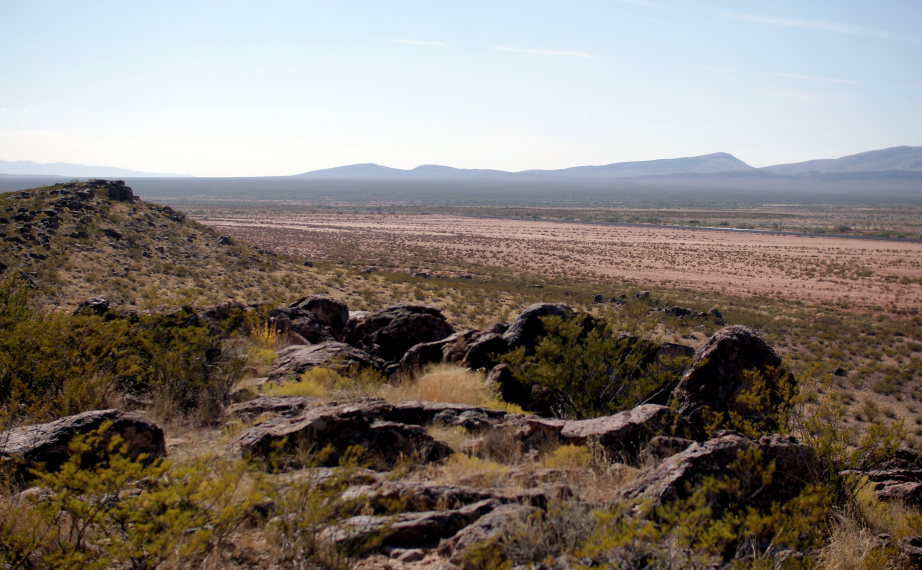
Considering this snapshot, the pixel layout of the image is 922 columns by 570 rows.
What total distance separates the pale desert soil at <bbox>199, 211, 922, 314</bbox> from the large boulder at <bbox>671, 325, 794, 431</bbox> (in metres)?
28.8

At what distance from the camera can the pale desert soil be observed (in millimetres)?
37656

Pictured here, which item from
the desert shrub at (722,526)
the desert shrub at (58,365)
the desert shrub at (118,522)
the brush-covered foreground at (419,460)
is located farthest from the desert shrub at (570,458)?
the desert shrub at (58,365)

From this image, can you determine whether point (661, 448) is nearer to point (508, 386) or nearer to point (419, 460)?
point (419, 460)

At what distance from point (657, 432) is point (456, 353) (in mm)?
4921

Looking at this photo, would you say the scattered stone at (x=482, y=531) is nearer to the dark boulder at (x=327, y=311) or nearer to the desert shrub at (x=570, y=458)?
the desert shrub at (x=570, y=458)

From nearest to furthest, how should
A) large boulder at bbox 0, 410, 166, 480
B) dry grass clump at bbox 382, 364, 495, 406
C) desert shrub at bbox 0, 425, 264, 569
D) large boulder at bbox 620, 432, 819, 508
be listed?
desert shrub at bbox 0, 425, 264, 569, large boulder at bbox 620, 432, 819, 508, large boulder at bbox 0, 410, 166, 480, dry grass clump at bbox 382, 364, 495, 406

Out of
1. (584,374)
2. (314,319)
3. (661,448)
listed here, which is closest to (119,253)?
(314,319)

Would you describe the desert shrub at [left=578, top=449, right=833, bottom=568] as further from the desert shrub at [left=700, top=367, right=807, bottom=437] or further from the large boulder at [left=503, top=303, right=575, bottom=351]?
the large boulder at [left=503, top=303, right=575, bottom=351]

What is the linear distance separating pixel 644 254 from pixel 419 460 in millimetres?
51181

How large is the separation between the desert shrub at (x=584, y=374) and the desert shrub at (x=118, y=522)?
5.11m

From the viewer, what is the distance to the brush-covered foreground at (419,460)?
12.6ft

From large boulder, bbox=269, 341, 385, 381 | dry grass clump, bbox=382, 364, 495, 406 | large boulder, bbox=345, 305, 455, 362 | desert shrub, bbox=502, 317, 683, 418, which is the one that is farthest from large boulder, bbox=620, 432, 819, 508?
large boulder, bbox=345, 305, 455, 362

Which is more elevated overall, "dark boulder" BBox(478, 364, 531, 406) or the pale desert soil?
"dark boulder" BBox(478, 364, 531, 406)

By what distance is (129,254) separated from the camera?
87.5ft
